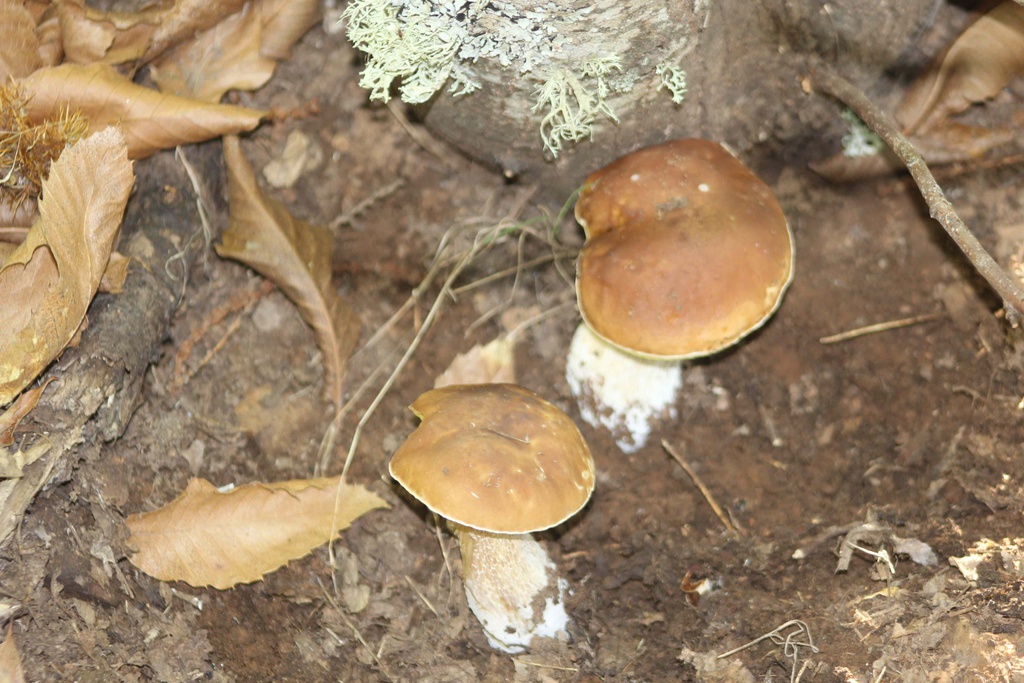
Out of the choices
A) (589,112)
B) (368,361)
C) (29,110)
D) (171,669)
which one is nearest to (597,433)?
(368,361)

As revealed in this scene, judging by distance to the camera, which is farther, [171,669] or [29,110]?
[29,110]

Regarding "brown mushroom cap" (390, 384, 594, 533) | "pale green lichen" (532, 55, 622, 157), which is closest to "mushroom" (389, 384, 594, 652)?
"brown mushroom cap" (390, 384, 594, 533)

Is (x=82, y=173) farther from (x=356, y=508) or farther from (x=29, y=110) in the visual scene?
(x=356, y=508)

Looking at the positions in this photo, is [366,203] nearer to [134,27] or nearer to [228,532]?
[134,27]

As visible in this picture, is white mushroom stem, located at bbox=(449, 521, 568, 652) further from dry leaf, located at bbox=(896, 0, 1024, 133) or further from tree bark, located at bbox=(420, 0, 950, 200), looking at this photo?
dry leaf, located at bbox=(896, 0, 1024, 133)

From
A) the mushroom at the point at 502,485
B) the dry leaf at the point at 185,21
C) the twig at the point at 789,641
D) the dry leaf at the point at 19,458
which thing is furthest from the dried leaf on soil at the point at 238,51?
the twig at the point at 789,641

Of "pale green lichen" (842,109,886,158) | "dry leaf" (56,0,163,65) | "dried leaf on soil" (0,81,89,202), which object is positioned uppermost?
"dry leaf" (56,0,163,65)

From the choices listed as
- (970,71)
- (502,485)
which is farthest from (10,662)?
(970,71)
